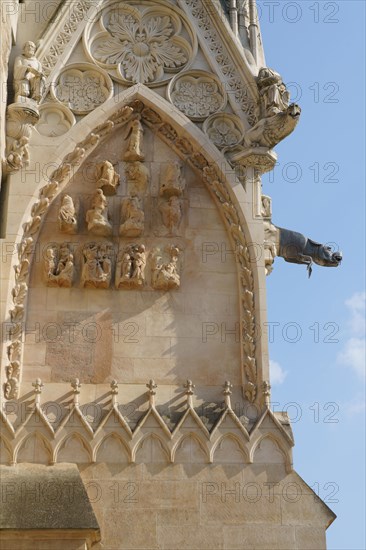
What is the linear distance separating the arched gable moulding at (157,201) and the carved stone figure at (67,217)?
0.14 meters

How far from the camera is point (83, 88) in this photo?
1520 cm

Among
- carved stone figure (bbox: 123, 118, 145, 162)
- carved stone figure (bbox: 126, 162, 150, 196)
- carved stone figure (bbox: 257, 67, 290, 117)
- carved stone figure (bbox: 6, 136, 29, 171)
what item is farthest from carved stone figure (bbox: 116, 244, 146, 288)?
carved stone figure (bbox: 257, 67, 290, 117)

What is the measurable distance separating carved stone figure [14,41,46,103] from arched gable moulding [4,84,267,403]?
795mm

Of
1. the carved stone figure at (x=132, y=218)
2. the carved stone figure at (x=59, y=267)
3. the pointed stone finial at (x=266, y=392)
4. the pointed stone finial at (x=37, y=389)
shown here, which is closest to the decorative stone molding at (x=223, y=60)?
the carved stone figure at (x=132, y=218)

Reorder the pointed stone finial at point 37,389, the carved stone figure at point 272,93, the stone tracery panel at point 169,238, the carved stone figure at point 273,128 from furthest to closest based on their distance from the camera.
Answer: the carved stone figure at point 272,93 → the carved stone figure at point 273,128 → the stone tracery panel at point 169,238 → the pointed stone finial at point 37,389

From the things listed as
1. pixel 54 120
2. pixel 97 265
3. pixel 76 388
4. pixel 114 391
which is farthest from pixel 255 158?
pixel 76 388

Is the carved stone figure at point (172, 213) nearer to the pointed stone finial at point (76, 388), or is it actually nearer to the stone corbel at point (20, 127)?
the stone corbel at point (20, 127)

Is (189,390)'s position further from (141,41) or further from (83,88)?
(141,41)

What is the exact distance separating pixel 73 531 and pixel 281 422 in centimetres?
331

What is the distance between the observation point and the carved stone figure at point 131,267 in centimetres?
1412

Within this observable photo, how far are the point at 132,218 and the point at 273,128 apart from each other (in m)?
2.54

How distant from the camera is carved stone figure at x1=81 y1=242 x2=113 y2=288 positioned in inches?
552

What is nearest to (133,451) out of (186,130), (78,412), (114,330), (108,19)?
(78,412)

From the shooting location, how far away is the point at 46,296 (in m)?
14.0
